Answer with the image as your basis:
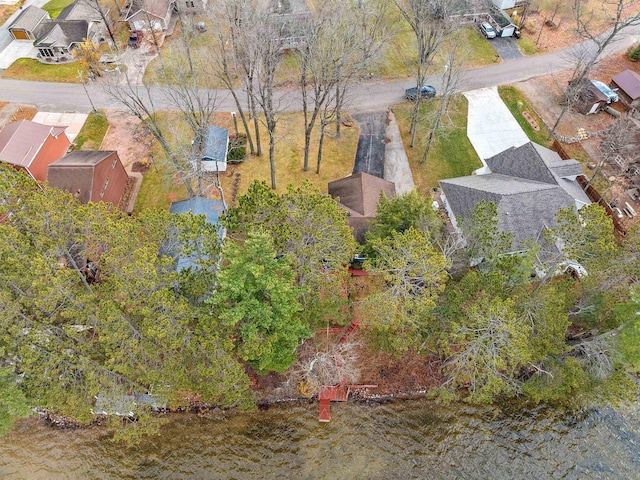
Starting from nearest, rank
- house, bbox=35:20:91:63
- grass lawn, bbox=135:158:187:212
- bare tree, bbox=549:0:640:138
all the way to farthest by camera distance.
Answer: grass lawn, bbox=135:158:187:212 → bare tree, bbox=549:0:640:138 → house, bbox=35:20:91:63

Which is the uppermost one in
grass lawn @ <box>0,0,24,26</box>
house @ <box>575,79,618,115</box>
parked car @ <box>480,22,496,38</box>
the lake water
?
grass lawn @ <box>0,0,24,26</box>

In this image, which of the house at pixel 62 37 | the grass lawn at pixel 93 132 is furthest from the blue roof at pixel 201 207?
the house at pixel 62 37

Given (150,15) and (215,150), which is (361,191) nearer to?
(215,150)

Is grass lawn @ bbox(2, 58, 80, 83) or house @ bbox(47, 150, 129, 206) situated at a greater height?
grass lawn @ bbox(2, 58, 80, 83)

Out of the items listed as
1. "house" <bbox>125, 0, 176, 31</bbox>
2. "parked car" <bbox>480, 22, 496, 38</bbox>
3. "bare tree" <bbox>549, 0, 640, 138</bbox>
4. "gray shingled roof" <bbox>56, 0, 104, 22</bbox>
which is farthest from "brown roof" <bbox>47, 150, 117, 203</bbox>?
"parked car" <bbox>480, 22, 496, 38</bbox>

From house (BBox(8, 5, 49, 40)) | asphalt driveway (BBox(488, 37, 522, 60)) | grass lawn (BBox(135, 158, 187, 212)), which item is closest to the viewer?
grass lawn (BBox(135, 158, 187, 212))

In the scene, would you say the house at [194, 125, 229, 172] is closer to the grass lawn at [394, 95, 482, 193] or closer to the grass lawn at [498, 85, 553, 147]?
the grass lawn at [394, 95, 482, 193]
